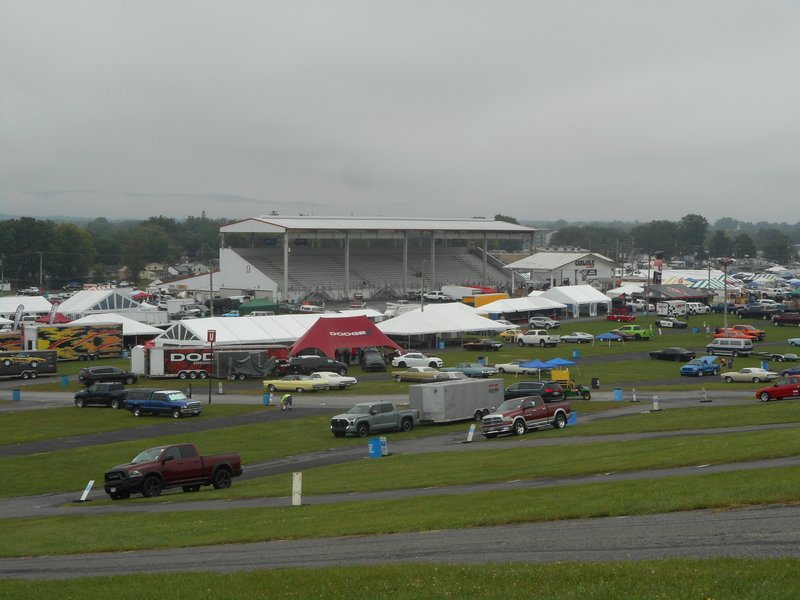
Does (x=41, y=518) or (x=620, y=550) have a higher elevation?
(x=620, y=550)

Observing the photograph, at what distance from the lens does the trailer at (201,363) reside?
6084 centimetres

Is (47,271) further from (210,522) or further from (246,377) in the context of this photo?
(210,522)

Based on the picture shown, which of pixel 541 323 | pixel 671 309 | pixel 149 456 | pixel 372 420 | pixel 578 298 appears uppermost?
pixel 578 298

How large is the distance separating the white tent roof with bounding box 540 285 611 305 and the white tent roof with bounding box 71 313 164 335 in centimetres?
4374

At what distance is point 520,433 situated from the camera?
37406 mm

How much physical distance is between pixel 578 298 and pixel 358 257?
4184 cm

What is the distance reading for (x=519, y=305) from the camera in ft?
319

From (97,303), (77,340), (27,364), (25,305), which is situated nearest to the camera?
(27,364)

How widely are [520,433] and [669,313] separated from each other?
234 ft

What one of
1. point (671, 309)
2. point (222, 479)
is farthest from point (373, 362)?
point (671, 309)

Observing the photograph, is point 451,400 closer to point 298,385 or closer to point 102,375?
point 298,385

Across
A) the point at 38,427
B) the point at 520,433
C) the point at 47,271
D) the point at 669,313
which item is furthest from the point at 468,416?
the point at 47,271

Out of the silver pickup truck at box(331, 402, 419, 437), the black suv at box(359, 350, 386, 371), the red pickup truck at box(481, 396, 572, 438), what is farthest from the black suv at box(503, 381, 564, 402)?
the black suv at box(359, 350, 386, 371)

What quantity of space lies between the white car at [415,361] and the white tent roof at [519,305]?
29378mm
